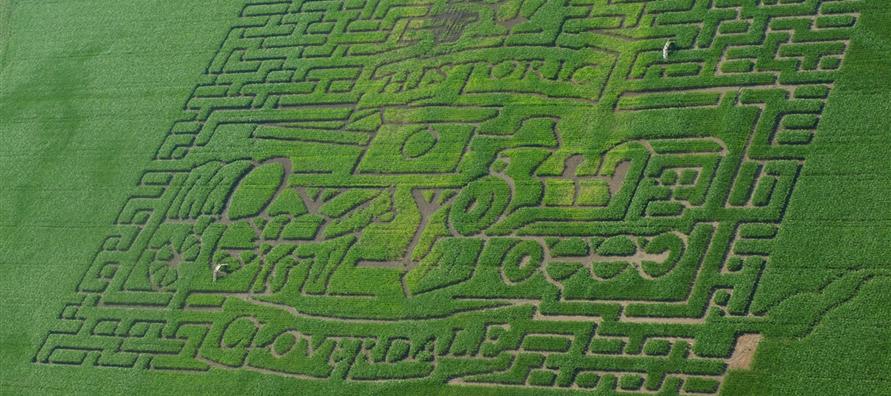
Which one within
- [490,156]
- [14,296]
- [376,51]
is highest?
[376,51]

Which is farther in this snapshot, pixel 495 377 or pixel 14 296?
pixel 14 296

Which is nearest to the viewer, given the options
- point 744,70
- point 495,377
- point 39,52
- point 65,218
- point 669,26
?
point 495,377

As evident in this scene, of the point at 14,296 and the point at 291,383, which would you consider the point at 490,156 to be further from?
the point at 14,296

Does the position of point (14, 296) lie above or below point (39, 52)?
below

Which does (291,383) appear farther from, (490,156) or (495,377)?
(490,156)

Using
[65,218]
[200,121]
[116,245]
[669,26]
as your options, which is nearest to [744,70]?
[669,26]

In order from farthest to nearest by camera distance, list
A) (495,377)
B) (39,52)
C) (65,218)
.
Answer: (39,52) < (65,218) < (495,377)
